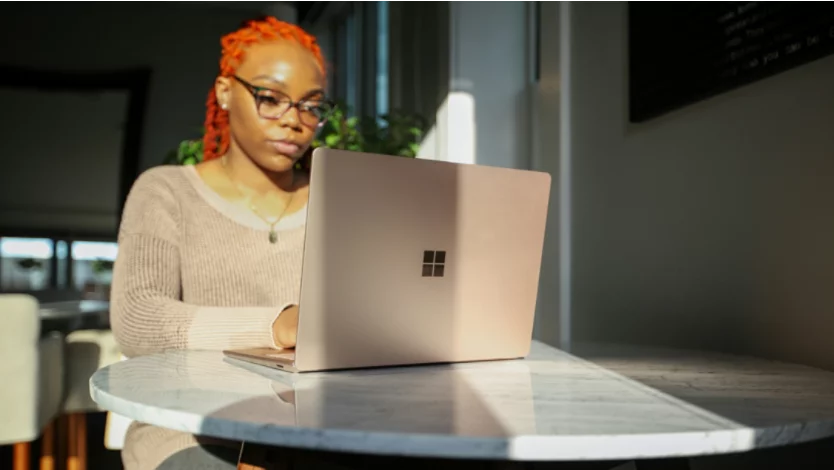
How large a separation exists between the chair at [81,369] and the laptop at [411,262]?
213 centimetres

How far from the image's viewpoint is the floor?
3.31m

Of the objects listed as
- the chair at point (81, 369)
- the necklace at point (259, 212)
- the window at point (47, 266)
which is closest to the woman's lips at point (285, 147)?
the necklace at point (259, 212)

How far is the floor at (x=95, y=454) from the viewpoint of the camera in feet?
10.8

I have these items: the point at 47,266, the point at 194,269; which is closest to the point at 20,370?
the point at 194,269

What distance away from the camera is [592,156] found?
224 cm

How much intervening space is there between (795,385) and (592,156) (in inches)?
51.2

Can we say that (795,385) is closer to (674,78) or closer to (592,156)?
(674,78)

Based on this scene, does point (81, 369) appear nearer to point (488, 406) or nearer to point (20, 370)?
point (20, 370)

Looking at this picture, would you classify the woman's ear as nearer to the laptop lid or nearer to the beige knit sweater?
the beige knit sweater

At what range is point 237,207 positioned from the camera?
1.66 metres

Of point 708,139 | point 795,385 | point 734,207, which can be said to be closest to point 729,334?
point 734,207

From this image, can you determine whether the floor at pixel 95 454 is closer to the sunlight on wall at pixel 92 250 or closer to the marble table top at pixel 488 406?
the sunlight on wall at pixel 92 250

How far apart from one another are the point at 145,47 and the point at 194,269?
441 cm

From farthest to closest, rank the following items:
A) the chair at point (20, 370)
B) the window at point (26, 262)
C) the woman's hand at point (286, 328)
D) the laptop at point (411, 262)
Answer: the window at point (26, 262) → the chair at point (20, 370) → the woman's hand at point (286, 328) → the laptop at point (411, 262)
